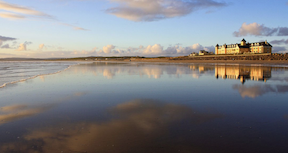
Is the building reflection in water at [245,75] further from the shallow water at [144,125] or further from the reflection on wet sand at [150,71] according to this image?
the shallow water at [144,125]

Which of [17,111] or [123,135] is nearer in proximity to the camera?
[123,135]

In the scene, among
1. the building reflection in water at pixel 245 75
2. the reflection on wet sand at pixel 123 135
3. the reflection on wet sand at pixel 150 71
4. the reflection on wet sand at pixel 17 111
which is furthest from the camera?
the reflection on wet sand at pixel 150 71

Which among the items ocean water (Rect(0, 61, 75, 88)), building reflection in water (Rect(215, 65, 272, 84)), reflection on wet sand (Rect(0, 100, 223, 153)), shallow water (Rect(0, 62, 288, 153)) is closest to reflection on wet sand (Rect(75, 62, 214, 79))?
building reflection in water (Rect(215, 65, 272, 84))

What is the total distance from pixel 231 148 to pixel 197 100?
5816mm

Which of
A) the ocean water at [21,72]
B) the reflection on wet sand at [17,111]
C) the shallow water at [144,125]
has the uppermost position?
the ocean water at [21,72]

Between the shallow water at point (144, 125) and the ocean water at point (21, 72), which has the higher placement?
the ocean water at point (21, 72)

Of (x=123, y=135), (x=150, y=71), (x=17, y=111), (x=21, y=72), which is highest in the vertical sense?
(x=21, y=72)

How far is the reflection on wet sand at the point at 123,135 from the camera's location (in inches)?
207

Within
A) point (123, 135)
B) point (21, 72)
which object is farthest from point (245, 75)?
point (21, 72)

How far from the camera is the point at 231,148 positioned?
16.9ft

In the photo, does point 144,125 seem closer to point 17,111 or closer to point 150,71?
point 17,111

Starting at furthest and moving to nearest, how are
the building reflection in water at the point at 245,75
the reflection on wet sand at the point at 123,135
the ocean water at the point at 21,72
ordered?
the ocean water at the point at 21,72 → the building reflection in water at the point at 245,75 → the reflection on wet sand at the point at 123,135

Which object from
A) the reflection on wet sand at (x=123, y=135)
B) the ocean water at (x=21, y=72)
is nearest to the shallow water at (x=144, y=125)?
the reflection on wet sand at (x=123, y=135)

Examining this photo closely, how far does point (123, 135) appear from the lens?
19.8 ft
